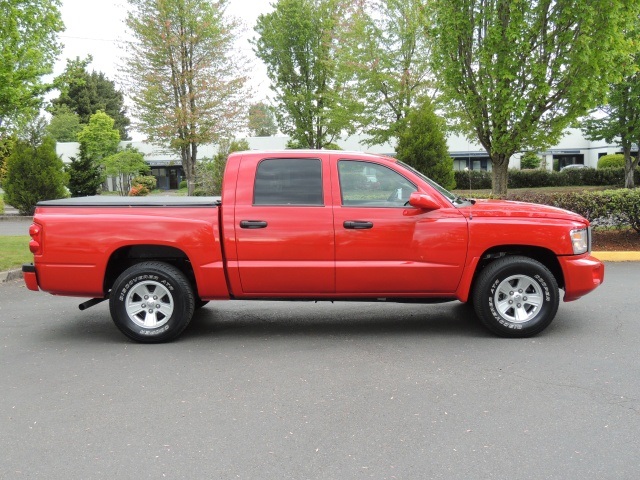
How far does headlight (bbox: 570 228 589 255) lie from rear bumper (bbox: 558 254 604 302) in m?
0.08

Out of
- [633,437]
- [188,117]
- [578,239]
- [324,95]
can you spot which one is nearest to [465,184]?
[324,95]

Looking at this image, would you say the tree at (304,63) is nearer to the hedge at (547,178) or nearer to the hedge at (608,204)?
the hedge at (547,178)

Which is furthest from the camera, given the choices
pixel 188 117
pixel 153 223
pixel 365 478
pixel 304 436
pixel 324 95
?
pixel 188 117

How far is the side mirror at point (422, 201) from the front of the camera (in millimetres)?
5699

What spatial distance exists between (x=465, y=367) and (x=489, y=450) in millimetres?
1564

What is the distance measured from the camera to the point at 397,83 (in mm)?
23812

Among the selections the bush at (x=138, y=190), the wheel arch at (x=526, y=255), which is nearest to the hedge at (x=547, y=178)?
the bush at (x=138, y=190)

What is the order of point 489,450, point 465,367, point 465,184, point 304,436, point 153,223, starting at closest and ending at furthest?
1. point 489,450
2. point 304,436
3. point 465,367
4. point 153,223
5. point 465,184

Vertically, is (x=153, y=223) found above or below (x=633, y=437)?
above

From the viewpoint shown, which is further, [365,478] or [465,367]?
[465,367]

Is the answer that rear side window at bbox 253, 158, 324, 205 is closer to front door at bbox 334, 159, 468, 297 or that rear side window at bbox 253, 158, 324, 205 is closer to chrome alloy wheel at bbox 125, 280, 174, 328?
front door at bbox 334, 159, 468, 297

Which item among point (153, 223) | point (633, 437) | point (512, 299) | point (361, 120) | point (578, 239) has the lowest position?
point (633, 437)

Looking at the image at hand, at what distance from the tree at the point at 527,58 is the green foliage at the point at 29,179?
16.7 m

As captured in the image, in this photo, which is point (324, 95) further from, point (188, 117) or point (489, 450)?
point (489, 450)
